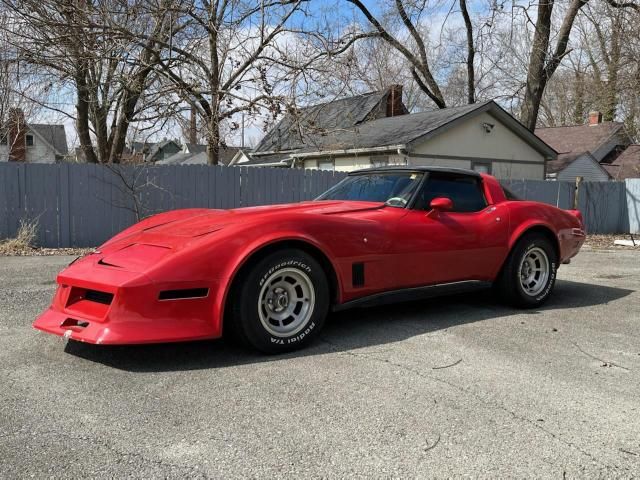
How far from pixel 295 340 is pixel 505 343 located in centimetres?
173

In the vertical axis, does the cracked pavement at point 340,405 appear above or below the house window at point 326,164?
below

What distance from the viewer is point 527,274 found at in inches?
229

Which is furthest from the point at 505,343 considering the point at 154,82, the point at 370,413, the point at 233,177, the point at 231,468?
the point at 154,82

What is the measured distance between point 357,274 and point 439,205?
107cm

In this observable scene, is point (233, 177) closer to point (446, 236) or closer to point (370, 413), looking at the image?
point (446, 236)

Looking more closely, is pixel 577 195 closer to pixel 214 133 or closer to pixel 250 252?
pixel 214 133

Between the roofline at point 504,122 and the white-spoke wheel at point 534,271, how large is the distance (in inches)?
451

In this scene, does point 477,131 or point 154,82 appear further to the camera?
point 477,131

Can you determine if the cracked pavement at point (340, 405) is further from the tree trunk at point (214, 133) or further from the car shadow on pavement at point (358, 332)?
the tree trunk at point (214, 133)

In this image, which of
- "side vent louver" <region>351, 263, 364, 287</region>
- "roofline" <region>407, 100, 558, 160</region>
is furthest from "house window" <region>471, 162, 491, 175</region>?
"side vent louver" <region>351, 263, 364, 287</region>

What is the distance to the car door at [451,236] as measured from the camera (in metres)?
4.75

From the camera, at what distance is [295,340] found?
406cm

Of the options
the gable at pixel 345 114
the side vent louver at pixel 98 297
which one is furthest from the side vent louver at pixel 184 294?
the gable at pixel 345 114

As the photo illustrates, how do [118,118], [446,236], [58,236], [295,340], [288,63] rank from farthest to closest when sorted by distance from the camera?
[118,118], [288,63], [58,236], [446,236], [295,340]
